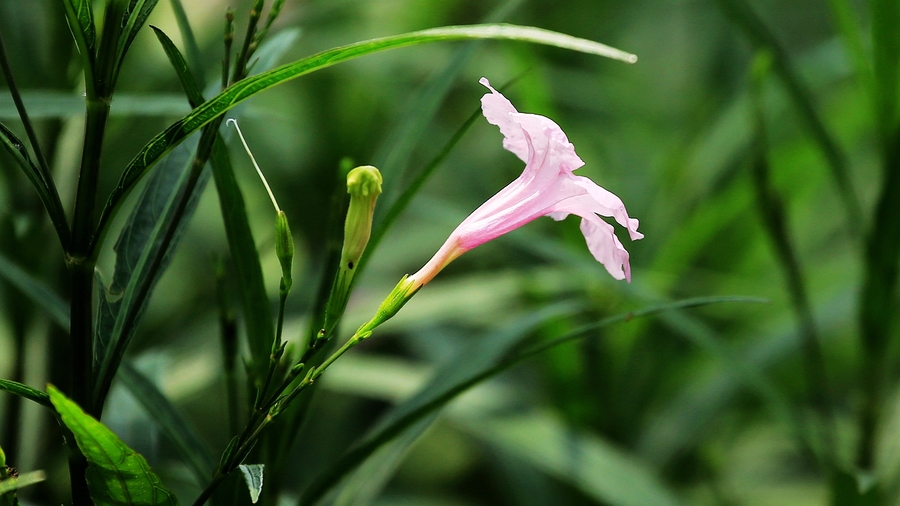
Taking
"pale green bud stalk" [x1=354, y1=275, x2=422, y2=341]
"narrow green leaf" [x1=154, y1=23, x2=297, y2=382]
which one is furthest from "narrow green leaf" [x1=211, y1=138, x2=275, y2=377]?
"pale green bud stalk" [x1=354, y1=275, x2=422, y2=341]

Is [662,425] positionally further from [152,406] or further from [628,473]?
[152,406]

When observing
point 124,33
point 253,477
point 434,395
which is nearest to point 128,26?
point 124,33

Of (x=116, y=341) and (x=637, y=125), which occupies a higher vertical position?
(x=637, y=125)

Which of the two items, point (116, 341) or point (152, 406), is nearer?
point (116, 341)

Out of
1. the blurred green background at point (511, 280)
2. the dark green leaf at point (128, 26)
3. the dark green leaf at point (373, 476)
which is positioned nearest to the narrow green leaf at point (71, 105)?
the blurred green background at point (511, 280)

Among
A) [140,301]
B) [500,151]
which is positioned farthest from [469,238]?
[500,151]

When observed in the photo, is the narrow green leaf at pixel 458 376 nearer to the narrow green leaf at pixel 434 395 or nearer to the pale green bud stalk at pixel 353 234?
the narrow green leaf at pixel 434 395
